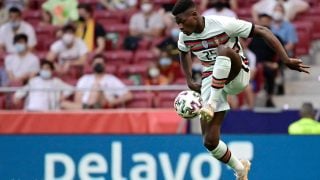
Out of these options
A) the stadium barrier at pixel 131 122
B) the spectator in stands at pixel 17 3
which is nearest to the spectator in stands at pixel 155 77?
the stadium barrier at pixel 131 122

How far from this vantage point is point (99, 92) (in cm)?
1858

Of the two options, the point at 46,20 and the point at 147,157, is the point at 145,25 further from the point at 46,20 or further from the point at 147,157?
the point at 147,157

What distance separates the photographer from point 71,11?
21.1 meters

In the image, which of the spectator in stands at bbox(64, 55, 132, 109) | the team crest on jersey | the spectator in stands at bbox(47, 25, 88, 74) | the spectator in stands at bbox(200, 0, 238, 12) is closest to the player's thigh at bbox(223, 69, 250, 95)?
the team crest on jersey

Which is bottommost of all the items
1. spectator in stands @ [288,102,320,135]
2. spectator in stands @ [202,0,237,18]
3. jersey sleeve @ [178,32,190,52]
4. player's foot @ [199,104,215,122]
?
spectator in stands @ [288,102,320,135]

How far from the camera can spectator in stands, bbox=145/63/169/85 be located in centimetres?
1928

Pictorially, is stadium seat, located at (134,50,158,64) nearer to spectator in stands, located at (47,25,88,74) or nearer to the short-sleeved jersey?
spectator in stands, located at (47,25,88,74)

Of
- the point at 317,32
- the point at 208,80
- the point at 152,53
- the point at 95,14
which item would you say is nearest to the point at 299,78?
the point at 317,32

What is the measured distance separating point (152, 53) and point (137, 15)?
41.2 inches

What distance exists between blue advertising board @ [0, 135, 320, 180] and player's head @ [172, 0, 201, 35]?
315 cm

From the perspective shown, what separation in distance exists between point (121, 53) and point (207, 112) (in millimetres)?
8588

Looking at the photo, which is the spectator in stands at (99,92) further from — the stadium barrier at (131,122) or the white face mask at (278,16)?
the white face mask at (278,16)

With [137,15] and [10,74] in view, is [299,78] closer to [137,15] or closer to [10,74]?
[137,15]

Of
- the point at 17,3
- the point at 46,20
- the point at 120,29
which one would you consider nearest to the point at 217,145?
the point at 120,29
